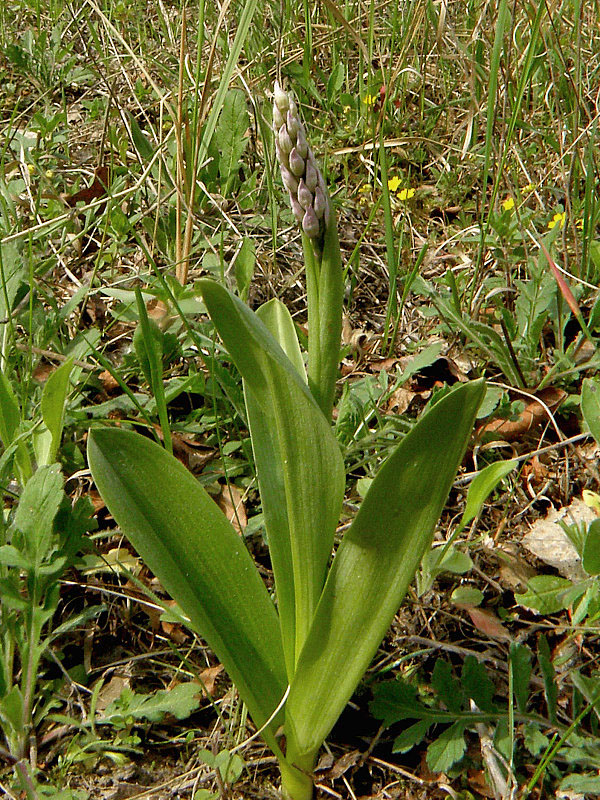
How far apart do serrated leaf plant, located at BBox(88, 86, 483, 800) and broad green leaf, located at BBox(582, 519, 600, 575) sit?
0.37m

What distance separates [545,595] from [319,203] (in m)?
0.86

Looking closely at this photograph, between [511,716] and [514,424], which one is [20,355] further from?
[511,716]

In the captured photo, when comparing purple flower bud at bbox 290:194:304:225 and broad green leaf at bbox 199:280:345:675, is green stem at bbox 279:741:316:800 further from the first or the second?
purple flower bud at bbox 290:194:304:225

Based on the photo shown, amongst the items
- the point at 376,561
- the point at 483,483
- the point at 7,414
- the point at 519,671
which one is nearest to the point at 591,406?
the point at 483,483

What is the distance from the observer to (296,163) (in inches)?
34.4

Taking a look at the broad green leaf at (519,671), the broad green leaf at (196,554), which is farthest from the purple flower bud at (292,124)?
the broad green leaf at (519,671)

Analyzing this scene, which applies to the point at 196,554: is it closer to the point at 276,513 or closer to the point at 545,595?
the point at 276,513

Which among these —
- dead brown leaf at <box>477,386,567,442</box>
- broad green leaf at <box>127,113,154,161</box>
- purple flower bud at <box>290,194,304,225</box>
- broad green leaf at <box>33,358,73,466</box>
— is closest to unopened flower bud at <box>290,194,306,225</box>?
purple flower bud at <box>290,194,304,225</box>

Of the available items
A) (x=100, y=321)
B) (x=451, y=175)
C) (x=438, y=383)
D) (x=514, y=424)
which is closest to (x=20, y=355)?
(x=100, y=321)

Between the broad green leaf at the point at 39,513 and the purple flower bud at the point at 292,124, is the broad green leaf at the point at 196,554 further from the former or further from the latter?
the purple flower bud at the point at 292,124

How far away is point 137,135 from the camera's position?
246cm

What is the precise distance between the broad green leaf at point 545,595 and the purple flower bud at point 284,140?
896mm

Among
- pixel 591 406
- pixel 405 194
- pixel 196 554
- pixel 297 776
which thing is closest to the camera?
pixel 196 554

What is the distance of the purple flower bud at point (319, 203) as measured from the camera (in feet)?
2.93
